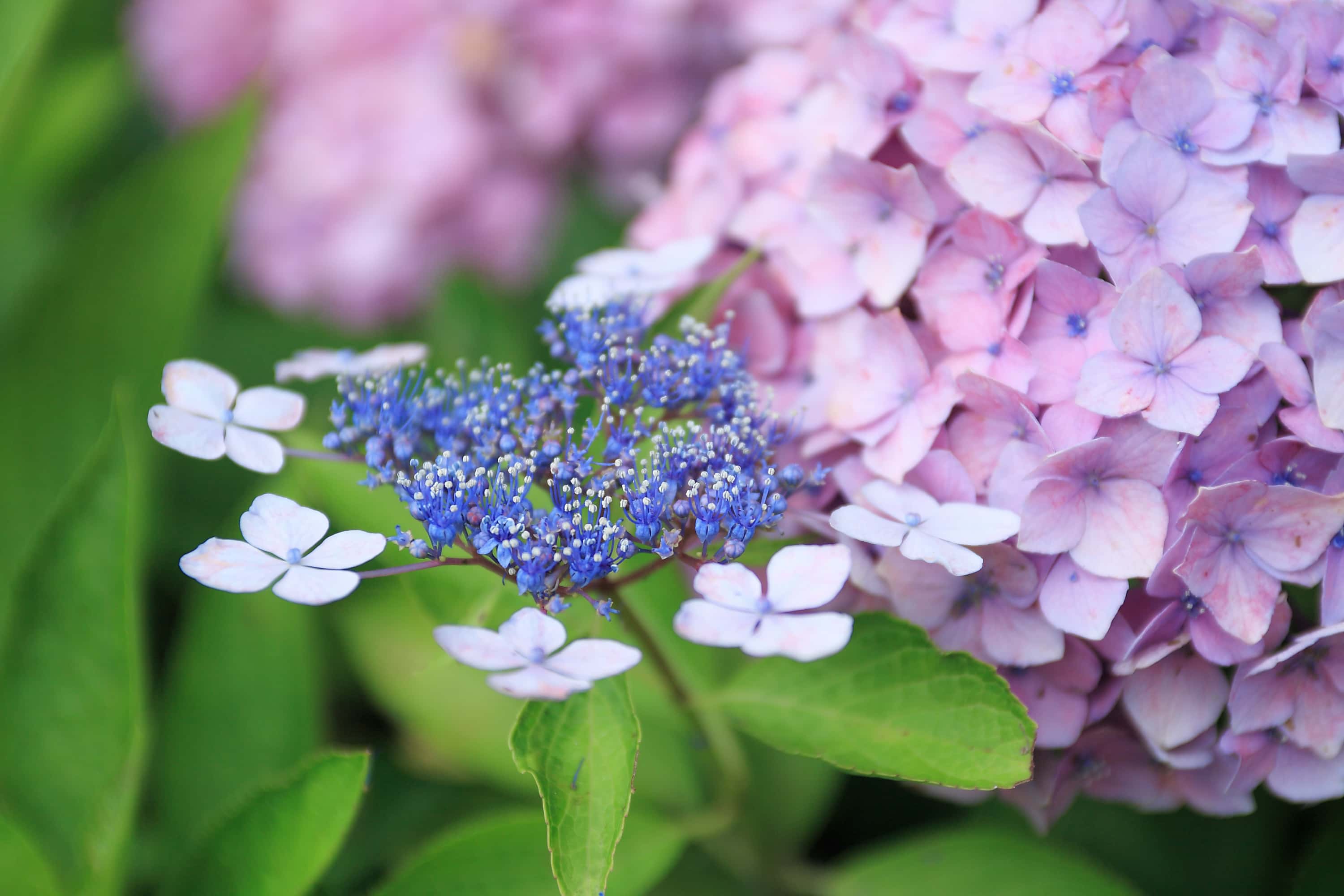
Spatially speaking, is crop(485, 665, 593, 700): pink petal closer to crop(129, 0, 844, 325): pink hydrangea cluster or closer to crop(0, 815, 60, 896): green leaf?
crop(0, 815, 60, 896): green leaf

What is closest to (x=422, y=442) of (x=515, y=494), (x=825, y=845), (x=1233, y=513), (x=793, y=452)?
(x=515, y=494)

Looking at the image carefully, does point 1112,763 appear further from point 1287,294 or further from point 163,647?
point 163,647

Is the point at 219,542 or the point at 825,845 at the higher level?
the point at 219,542

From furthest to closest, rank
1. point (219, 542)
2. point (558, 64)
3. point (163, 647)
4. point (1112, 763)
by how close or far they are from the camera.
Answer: point (558, 64), point (163, 647), point (1112, 763), point (219, 542)

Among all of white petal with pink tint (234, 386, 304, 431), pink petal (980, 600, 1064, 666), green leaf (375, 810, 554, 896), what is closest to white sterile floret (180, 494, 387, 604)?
white petal with pink tint (234, 386, 304, 431)

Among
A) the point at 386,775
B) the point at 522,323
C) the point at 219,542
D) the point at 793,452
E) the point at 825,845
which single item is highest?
the point at 219,542

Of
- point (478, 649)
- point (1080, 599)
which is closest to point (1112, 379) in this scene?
point (1080, 599)

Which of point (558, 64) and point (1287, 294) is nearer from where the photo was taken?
point (1287, 294)
